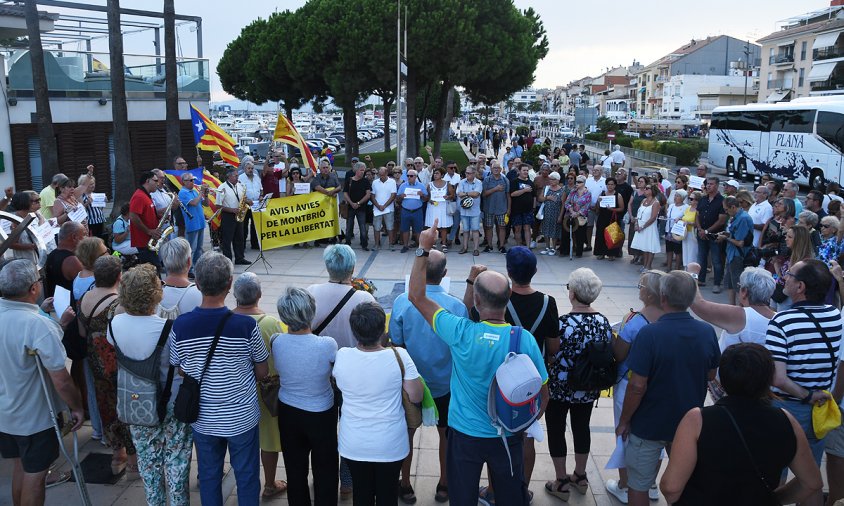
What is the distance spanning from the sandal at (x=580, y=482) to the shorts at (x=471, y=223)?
836 centimetres

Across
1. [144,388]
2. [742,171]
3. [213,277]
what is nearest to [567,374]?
[213,277]

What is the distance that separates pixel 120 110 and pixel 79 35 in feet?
32.0

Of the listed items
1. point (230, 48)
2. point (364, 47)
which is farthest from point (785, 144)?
point (230, 48)

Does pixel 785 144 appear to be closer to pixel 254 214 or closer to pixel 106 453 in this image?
pixel 254 214

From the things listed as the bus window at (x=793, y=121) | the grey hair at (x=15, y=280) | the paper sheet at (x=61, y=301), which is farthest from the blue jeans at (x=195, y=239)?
the bus window at (x=793, y=121)

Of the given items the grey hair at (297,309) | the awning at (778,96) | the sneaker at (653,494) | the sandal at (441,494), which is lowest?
the sneaker at (653,494)

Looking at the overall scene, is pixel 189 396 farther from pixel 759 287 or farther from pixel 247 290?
pixel 759 287

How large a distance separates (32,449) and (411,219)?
9.33 meters

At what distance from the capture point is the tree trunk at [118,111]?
1639 centimetres

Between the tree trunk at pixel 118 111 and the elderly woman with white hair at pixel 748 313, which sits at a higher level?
the tree trunk at pixel 118 111

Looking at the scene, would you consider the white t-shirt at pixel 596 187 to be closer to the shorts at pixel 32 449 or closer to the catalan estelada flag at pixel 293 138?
the catalan estelada flag at pixel 293 138

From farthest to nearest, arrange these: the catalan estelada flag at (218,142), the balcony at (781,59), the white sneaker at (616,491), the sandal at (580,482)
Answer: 1. the balcony at (781,59)
2. the catalan estelada flag at (218,142)
3. the sandal at (580,482)
4. the white sneaker at (616,491)

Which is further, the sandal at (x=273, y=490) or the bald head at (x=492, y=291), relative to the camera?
the sandal at (x=273, y=490)

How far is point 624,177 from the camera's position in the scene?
1241cm
